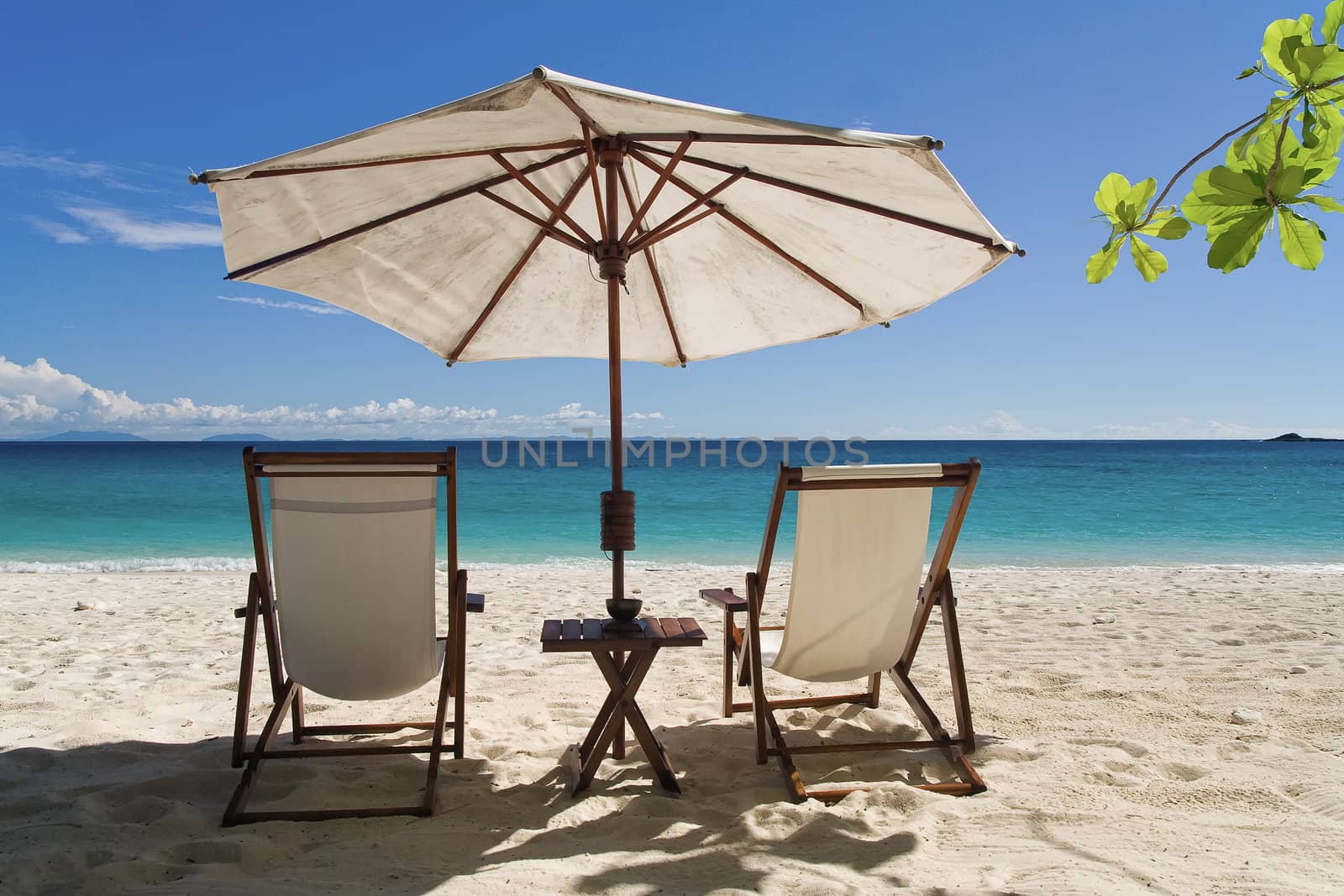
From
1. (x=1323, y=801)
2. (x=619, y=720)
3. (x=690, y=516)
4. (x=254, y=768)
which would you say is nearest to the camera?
(x=1323, y=801)

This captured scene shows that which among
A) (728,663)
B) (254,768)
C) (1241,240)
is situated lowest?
(254,768)

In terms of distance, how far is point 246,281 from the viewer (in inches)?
120

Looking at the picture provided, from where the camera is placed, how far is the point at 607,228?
2.71 metres

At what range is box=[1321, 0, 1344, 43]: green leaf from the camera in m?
0.86

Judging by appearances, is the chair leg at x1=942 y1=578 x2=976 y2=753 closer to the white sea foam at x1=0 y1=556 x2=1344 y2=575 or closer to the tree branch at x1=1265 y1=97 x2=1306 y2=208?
the tree branch at x1=1265 y1=97 x2=1306 y2=208

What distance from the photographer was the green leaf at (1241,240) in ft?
2.84

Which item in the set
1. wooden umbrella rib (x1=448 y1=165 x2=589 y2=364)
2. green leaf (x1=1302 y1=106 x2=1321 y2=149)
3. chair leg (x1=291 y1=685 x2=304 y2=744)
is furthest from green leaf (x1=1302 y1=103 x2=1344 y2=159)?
chair leg (x1=291 y1=685 x2=304 y2=744)

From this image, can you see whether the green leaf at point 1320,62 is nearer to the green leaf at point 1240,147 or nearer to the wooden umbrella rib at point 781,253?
the green leaf at point 1240,147

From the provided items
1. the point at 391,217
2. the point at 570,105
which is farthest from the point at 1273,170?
the point at 391,217

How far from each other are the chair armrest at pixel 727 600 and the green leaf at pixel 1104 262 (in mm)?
1706

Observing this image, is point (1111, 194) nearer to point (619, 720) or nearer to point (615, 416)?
point (615, 416)

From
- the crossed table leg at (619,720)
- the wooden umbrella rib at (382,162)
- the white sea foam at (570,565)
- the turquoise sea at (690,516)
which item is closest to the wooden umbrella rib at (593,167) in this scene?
the wooden umbrella rib at (382,162)

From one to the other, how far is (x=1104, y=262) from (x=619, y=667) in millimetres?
1980

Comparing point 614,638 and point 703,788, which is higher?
point 614,638
